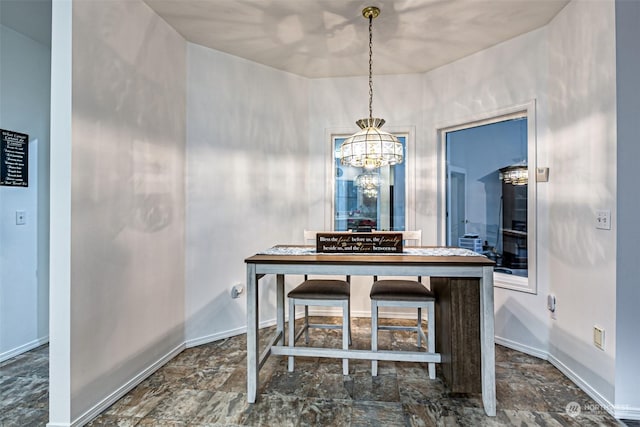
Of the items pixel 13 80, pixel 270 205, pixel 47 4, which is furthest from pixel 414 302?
pixel 13 80

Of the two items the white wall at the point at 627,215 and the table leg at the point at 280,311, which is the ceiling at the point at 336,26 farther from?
the table leg at the point at 280,311

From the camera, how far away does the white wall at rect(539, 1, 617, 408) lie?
1993mm

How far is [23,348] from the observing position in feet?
9.11

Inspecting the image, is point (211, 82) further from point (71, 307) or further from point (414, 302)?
point (414, 302)

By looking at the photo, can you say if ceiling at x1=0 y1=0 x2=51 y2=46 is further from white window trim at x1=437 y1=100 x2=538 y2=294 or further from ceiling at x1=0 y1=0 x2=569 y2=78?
white window trim at x1=437 y1=100 x2=538 y2=294

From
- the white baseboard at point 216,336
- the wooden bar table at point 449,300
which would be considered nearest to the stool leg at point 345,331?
the wooden bar table at point 449,300

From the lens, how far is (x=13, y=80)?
2.71 m

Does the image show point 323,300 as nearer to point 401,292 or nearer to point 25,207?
point 401,292

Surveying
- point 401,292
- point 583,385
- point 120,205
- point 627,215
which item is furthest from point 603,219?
point 120,205

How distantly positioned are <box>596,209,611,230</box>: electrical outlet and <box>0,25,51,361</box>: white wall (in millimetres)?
4338

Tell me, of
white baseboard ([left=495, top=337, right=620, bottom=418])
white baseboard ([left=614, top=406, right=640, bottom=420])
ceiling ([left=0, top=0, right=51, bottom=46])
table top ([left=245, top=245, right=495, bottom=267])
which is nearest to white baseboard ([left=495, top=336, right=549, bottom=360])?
white baseboard ([left=495, top=337, right=620, bottom=418])

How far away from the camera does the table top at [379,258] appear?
6.38 feet

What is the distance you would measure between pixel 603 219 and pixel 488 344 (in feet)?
3.51

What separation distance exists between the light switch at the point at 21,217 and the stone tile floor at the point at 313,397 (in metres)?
1.11
